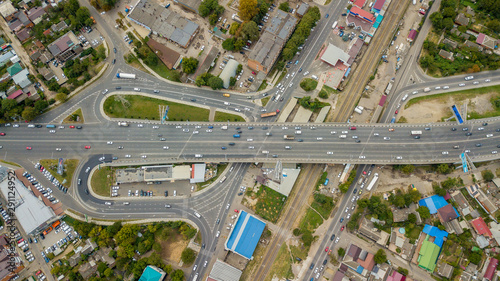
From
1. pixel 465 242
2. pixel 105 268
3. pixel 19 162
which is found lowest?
pixel 105 268

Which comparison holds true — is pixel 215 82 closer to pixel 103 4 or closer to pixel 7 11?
pixel 103 4

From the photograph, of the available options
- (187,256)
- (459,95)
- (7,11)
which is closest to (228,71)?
(187,256)

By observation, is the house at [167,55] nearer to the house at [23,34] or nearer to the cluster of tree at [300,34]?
the cluster of tree at [300,34]

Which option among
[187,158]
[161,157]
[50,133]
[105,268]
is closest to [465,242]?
[187,158]

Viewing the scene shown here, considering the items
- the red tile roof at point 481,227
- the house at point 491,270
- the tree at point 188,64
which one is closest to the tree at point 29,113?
the tree at point 188,64

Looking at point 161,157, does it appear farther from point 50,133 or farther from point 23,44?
point 23,44
